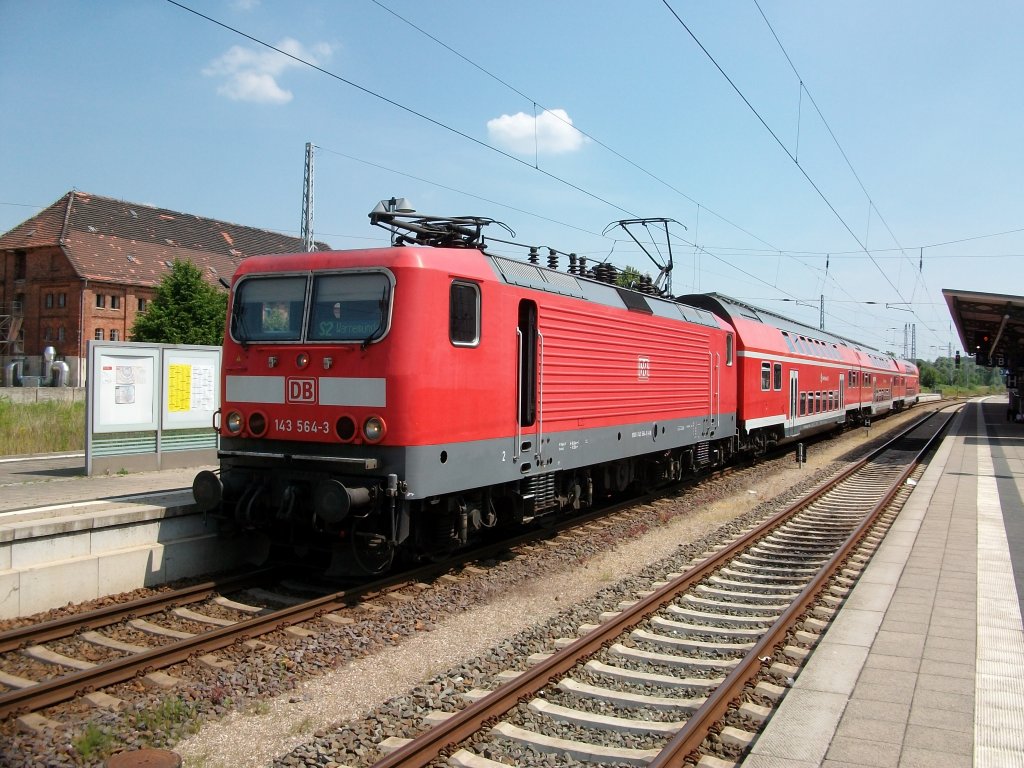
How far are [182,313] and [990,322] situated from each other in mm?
37208

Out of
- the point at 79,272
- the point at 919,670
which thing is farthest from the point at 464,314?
the point at 79,272

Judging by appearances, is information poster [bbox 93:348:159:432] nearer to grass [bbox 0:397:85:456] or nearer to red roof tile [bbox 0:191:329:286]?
grass [bbox 0:397:85:456]

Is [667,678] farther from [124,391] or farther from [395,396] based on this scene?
[124,391]

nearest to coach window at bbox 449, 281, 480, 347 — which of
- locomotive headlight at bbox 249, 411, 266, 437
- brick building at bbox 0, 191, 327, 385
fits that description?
locomotive headlight at bbox 249, 411, 266, 437

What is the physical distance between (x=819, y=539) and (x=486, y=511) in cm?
507

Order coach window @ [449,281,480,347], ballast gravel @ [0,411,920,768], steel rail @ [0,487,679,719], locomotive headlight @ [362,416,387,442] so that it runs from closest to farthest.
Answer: ballast gravel @ [0,411,920,768]
steel rail @ [0,487,679,719]
locomotive headlight @ [362,416,387,442]
coach window @ [449,281,480,347]

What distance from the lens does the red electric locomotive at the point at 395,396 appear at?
7.54 meters

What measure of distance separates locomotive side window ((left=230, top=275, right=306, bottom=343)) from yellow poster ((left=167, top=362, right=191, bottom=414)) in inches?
219

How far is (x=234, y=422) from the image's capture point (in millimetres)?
8398

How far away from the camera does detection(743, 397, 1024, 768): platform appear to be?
447 centimetres

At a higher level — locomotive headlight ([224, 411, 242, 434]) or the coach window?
the coach window

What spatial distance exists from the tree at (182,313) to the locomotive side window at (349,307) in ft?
107

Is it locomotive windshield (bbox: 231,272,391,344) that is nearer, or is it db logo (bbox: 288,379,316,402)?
locomotive windshield (bbox: 231,272,391,344)

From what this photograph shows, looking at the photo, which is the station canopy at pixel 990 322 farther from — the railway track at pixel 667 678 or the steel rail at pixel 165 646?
the steel rail at pixel 165 646
